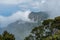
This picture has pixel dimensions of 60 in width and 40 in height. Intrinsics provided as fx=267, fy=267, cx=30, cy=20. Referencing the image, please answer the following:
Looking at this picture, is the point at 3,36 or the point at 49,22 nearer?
the point at 3,36

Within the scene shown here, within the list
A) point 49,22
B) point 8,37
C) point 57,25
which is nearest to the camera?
point 8,37

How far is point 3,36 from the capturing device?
43.7m

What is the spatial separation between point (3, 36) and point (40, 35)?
1880cm

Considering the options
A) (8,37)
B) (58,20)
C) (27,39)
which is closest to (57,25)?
(58,20)

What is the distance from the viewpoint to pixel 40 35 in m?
61.2

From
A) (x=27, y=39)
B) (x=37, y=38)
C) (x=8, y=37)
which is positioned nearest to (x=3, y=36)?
(x=8, y=37)

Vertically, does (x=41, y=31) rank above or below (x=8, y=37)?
above

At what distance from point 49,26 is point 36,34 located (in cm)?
351

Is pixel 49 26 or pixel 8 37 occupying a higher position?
pixel 49 26

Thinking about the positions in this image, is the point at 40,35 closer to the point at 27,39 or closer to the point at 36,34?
the point at 36,34

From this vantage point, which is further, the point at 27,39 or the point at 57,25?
the point at 27,39

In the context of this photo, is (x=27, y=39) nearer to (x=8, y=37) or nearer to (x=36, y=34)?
(x=36, y=34)

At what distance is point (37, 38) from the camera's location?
6038 cm

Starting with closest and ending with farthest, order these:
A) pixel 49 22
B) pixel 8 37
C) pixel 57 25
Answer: pixel 8 37 < pixel 57 25 < pixel 49 22
